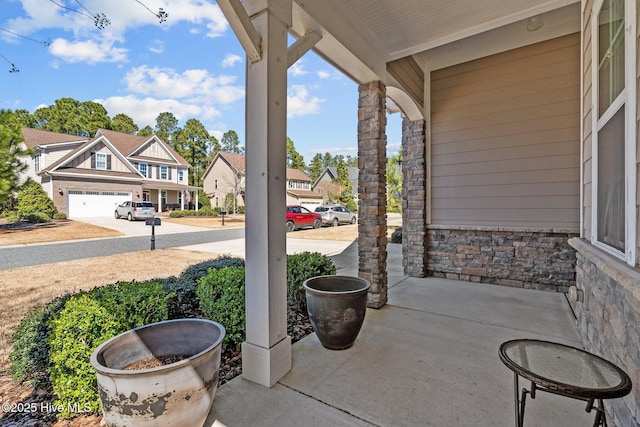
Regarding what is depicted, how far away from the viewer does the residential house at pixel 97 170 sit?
16047 millimetres

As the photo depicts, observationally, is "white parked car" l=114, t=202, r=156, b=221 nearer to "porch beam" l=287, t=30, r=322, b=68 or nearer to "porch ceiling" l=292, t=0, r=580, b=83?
"porch ceiling" l=292, t=0, r=580, b=83

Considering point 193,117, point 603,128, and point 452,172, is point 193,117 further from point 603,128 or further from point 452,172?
point 603,128

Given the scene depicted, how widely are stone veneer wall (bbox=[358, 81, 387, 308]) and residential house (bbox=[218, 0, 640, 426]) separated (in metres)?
0.02

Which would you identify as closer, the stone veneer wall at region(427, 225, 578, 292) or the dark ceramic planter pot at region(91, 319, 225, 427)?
the dark ceramic planter pot at region(91, 319, 225, 427)

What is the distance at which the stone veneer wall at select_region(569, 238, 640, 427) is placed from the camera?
137 centimetres

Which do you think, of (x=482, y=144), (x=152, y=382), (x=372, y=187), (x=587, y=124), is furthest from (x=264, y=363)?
(x=482, y=144)

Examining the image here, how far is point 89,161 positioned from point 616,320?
22.4 metres

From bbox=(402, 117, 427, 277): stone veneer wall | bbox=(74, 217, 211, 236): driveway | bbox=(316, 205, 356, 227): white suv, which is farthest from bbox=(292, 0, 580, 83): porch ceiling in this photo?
bbox=(316, 205, 356, 227): white suv

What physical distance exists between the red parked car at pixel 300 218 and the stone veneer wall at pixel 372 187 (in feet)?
33.9

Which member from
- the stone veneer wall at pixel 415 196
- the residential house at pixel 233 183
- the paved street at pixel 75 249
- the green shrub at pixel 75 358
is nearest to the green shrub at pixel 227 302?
the green shrub at pixel 75 358

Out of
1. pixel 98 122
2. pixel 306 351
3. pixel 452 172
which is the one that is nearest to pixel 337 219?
pixel 452 172

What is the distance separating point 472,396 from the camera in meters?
2.03

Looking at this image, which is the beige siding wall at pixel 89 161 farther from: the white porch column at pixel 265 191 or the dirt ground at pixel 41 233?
→ the white porch column at pixel 265 191

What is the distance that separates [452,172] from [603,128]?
294 cm
